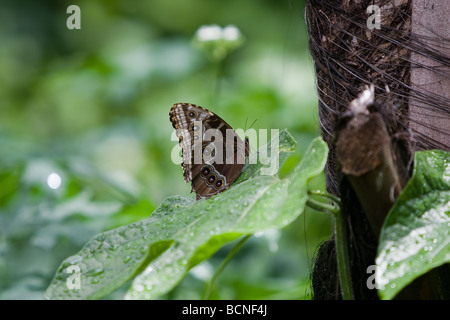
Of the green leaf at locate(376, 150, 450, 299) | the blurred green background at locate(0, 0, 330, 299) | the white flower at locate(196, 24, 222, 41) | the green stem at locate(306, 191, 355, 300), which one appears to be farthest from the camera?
the white flower at locate(196, 24, 222, 41)

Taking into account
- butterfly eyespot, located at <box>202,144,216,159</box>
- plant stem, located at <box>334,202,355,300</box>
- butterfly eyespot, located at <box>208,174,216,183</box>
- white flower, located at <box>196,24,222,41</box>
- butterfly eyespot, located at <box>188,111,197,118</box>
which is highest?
white flower, located at <box>196,24,222,41</box>

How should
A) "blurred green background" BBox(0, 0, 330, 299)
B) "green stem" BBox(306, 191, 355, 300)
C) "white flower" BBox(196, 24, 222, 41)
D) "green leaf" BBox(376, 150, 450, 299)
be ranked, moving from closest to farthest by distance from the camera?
"green leaf" BBox(376, 150, 450, 299) < "green stem" BBox(306, 191, 355, 300) < "blurred green background" BBox(0, 0, 330, 299) < "white flower" BBox(196, 24, 222, 41)

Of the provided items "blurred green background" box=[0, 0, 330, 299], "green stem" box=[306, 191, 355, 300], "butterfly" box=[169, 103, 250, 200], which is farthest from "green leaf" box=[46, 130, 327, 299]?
"blurred green background" box=[0, 0, 330, 299]

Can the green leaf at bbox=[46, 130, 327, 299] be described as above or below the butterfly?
below

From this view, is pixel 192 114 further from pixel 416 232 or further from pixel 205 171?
pixel 416 232

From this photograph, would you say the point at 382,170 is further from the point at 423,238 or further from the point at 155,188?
the point at 155,188

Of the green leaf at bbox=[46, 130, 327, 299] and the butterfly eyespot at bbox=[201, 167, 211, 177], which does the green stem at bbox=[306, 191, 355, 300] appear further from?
the butterfly eyespot at bbox=[201, 167, 211, 177]

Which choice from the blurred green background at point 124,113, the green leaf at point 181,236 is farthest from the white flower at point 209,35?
the green leaf at point 181,236
